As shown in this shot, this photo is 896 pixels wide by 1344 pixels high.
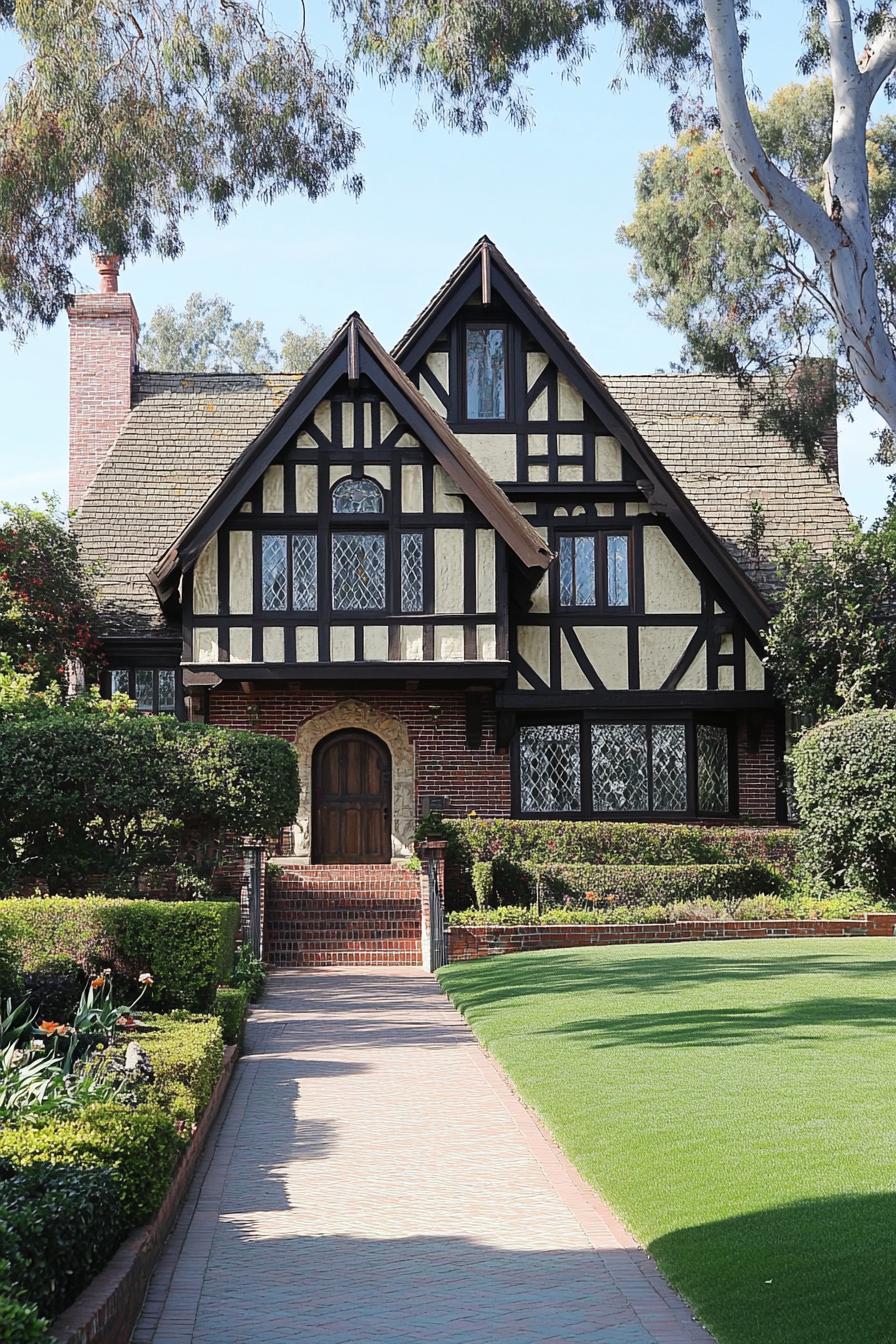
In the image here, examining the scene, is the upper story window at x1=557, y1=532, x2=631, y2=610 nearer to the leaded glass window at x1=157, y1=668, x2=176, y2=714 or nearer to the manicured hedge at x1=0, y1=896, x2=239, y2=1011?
the leaded glass window at x1=157, y1=668, x2=176, y2=714

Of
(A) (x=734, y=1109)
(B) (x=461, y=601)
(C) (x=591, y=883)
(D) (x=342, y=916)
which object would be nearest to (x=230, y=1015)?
(A) (x=734, y=1109)

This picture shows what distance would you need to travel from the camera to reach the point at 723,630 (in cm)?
2553

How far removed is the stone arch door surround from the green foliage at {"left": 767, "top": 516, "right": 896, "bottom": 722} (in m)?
6.05

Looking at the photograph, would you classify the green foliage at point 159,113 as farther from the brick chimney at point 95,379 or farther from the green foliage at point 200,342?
the green foliage at point 200,342

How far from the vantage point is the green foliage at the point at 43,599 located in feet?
80.5


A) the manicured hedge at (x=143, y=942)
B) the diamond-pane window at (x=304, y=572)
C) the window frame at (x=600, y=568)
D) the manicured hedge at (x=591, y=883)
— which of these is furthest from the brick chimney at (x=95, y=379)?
the manicured hedge at (x=143, y=942)

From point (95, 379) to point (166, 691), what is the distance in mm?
7811

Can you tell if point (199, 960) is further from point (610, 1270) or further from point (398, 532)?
point (398, 532)

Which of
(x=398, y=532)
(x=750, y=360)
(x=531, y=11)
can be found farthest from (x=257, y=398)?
(x=531, y=11)

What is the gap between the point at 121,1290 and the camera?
5.62m

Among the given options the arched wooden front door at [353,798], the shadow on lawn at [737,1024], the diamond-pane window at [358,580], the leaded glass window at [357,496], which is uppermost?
the leaded glass window at [357,496]

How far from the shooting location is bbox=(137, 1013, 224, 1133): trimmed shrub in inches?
339

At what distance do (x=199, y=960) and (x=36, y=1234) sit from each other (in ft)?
27.0

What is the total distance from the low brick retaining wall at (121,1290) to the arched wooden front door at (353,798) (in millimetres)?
17161
